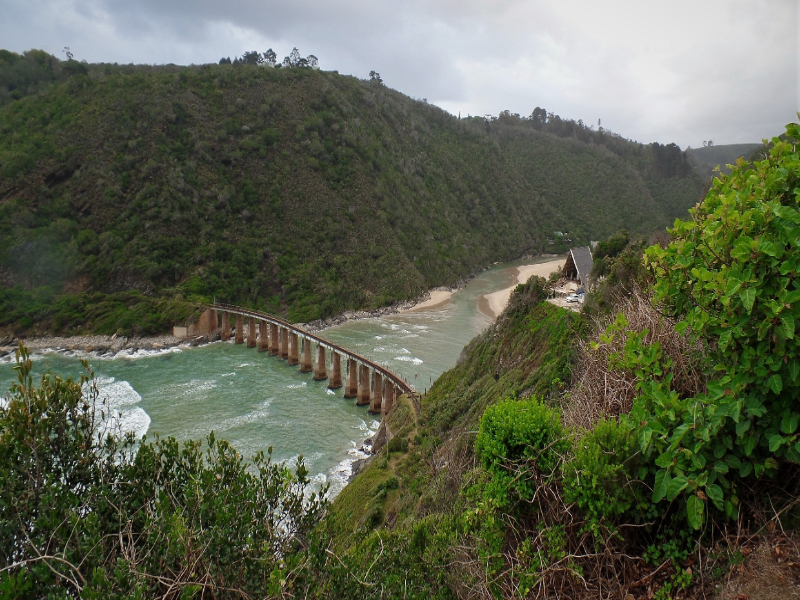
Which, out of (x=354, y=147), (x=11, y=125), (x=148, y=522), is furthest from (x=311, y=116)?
(x=148, y=522)

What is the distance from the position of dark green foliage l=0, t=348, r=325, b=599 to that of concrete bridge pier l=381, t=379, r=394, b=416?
827 inches

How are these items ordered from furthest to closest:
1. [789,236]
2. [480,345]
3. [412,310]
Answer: [412,310] → [480,345] → [789,236]

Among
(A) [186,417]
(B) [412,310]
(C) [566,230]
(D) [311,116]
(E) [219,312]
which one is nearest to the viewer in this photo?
(A) [186,417]

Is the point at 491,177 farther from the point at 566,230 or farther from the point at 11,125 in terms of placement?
the point at 11,125

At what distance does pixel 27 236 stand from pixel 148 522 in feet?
173

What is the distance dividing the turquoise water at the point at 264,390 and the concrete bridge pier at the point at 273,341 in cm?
82

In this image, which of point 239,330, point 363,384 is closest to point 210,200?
point 239,330

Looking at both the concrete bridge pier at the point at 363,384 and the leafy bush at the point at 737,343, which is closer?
the leafy bush at the point at 737,343

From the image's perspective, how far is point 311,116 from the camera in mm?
68188

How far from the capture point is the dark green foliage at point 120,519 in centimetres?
524

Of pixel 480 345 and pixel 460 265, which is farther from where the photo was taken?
pixel 460 265

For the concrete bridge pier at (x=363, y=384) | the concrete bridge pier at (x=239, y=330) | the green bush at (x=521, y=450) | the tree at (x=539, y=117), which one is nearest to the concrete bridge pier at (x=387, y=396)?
the concrete bridge pier at (x=363, y=384)

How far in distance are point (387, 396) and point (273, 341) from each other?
51.3 ft

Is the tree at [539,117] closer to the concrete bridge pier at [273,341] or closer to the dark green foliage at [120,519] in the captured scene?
the concrete bridge pier at [273,341]
